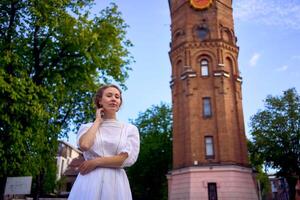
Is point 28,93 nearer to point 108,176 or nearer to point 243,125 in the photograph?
point 108,176

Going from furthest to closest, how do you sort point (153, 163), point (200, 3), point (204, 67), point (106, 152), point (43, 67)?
point (153, 163) → point (200, 3) → point (204, 67) → point (43, 67) → point (106, 152)

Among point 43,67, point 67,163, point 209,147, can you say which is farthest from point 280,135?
point 67,163

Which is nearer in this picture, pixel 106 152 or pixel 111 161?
pixel 111 161

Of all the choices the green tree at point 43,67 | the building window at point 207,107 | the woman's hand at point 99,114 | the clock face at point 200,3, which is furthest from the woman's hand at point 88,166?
the clock face at point 200,3

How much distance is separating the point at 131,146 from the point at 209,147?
92.9 feet

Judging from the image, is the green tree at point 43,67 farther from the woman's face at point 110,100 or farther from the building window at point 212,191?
the building window at point 212,191

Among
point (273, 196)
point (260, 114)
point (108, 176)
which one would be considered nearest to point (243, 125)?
point (260, 114)

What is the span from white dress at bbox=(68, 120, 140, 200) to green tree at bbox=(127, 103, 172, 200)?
1523 inches

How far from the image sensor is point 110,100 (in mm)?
3787

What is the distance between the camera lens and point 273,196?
281ft

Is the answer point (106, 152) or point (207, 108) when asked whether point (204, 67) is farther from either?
point (106, 152)

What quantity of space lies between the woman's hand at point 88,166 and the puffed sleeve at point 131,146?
310mm

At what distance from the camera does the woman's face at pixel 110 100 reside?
3793 mm

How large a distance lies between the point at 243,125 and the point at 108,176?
3085 cm
